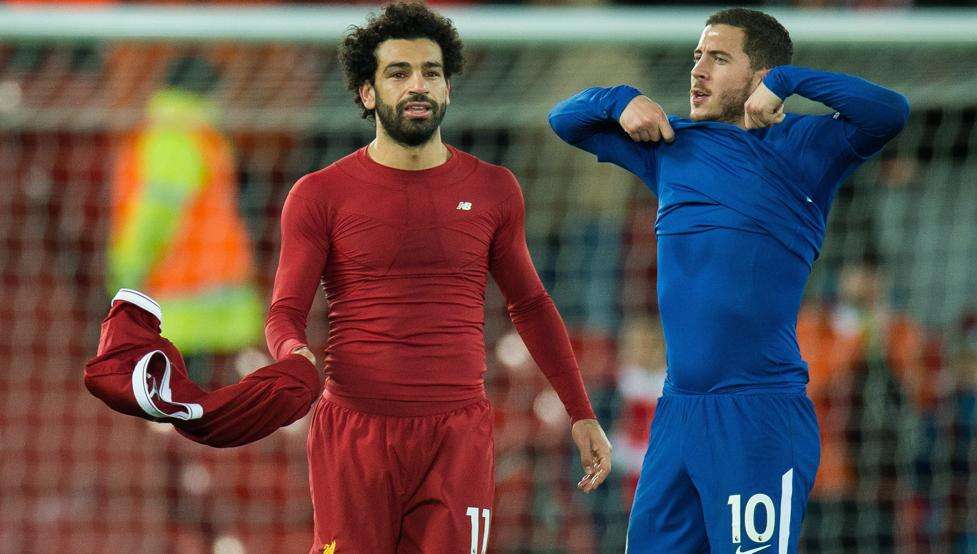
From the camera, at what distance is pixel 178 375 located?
3156 millimetres

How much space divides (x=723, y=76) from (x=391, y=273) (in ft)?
3.11

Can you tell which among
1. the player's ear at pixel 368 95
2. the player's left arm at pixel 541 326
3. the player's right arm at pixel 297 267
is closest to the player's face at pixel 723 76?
the player's left arm at pixel 541 326

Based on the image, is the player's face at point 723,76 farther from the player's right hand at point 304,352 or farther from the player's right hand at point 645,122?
the player's right hand at point 304,352

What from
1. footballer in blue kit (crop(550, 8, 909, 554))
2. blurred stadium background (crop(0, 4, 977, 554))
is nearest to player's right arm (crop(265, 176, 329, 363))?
footballer in blue kit (crop(550, 8, 909, 554))

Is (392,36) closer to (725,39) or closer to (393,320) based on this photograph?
(393,320)

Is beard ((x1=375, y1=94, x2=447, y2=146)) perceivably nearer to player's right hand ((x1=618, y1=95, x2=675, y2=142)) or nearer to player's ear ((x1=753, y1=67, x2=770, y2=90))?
player's right hand ((x1=618, y1=95, x2=675, y2=142))

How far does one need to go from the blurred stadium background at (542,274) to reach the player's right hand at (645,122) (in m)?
1.77

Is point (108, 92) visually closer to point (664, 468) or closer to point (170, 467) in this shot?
point (170, 467)

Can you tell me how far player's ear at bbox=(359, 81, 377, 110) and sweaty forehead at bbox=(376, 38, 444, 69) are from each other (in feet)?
0.22

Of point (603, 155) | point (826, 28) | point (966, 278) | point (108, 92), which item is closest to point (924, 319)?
point (966, 278)

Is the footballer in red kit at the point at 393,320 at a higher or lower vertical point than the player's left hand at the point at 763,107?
lower

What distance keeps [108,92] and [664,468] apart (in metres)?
3.84

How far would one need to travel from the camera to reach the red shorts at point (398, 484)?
3273 mm

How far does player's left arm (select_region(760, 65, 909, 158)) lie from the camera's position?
3.12 meters
